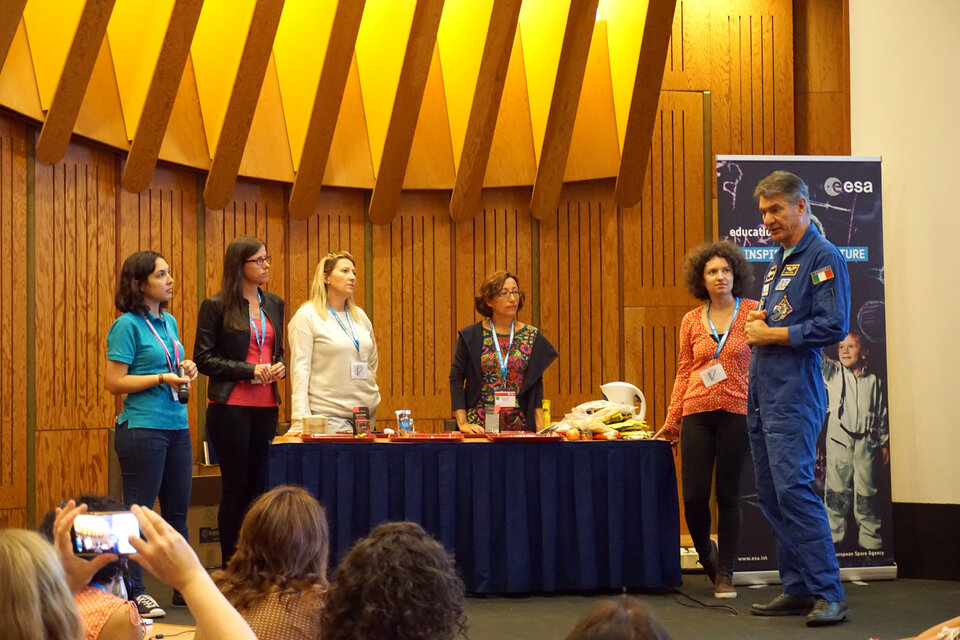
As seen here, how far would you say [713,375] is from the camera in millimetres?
4301

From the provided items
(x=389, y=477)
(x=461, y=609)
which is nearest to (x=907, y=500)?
(x=389, y=477)

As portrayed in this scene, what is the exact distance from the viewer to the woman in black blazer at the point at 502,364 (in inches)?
188

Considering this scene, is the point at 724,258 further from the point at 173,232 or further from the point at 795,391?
the point at 173,232

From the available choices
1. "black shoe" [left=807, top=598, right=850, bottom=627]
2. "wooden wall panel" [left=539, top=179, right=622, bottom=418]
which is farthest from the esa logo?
"black shoe" [left=807, top=598, right=850, bottom=627]

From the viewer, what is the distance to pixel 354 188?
6.30 metres

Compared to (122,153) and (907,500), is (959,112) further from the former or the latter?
(122,153)

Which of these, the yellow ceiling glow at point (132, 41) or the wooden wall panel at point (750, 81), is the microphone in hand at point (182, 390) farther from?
the wooden wall panel at point (750, 81)

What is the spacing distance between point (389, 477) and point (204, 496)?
4.76 ft

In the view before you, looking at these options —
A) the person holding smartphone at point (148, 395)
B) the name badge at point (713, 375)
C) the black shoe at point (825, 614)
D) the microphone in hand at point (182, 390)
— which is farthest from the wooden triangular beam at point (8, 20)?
the black shoe at point (825, 614)

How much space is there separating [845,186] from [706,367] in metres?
1.26

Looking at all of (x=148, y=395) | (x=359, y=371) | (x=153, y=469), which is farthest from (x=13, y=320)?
(x=359, y=371)

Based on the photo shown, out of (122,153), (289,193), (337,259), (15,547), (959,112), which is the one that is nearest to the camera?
(15,547)

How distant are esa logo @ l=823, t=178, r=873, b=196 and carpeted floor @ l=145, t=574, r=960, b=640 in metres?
1.84

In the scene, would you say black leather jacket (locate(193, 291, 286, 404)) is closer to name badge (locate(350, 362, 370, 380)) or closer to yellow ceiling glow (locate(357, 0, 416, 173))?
name badge (locate(350, 362, 370, 380))
